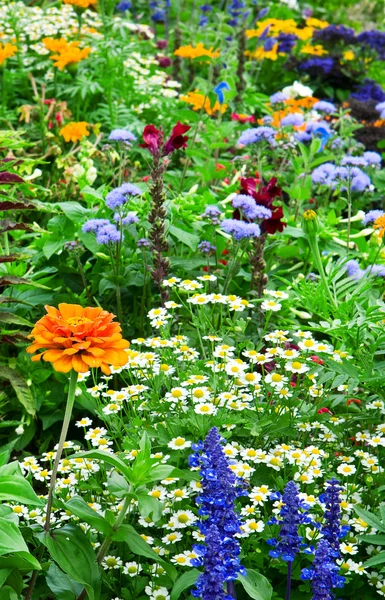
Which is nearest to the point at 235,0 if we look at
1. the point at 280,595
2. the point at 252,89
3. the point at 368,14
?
the point at 252,89

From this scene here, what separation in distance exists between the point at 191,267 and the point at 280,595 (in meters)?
1.31

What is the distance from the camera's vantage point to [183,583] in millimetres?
1746

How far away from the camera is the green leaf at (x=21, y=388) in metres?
2.57

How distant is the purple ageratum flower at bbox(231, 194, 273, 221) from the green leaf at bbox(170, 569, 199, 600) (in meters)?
1.30

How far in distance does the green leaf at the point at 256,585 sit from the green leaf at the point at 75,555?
0.31m

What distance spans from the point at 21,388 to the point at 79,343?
1.01 m

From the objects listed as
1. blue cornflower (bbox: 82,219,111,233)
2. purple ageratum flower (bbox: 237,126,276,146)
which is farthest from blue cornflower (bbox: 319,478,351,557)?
purple ageratum flower (bbox: 237,126,276,146)

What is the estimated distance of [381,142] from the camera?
5156 mm

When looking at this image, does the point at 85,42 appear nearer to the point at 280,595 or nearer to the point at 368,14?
the point at 280,595

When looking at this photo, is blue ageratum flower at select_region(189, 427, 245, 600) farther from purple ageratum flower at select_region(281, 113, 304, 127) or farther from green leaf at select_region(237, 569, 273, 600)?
purple ageratum flower at select_region(281, 113, 304, 127)

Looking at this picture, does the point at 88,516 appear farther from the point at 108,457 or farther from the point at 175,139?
the point at 175,139

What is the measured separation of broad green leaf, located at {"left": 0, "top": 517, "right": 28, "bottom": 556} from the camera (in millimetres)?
1538

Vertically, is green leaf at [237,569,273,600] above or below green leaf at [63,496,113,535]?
below

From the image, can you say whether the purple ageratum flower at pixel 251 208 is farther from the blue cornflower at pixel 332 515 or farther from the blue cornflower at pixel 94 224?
the blue cornflower at pixel 332 515
